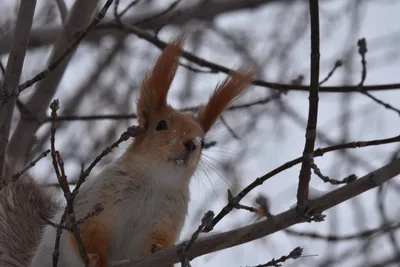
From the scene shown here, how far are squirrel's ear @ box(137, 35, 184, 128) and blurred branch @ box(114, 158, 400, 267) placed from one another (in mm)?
791

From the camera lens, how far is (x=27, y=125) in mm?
2736

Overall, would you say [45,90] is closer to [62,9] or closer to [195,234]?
[62,9]

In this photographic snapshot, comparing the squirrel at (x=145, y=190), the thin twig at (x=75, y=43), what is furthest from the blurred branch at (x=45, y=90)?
the thin twig at (x=75, y=43)

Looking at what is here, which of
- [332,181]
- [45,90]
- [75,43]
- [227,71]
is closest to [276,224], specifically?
[332,181]

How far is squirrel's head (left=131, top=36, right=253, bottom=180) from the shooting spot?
2.21 meters

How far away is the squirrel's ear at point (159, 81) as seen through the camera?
2.28 metres

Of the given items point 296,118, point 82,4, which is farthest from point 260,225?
point 296,118

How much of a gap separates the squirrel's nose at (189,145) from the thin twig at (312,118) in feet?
2.15

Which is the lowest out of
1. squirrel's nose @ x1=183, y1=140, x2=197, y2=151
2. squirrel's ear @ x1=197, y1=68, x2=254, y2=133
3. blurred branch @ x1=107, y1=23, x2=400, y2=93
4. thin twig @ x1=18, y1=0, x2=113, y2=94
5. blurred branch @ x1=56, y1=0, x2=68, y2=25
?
→ squirrel's nose @ x1=183, y1=140, x2=197, y2=151

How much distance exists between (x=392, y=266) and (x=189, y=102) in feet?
8.75

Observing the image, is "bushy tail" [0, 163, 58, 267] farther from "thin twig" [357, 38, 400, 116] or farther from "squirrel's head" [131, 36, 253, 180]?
"thin twig" [357, 38, 400, 116]

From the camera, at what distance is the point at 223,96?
Result: 2.43 metres

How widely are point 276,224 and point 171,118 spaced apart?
0.94m

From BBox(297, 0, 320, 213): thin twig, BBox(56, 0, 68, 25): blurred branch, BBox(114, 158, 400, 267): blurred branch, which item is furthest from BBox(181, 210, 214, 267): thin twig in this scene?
BBox(56, 0, 68, 25): blurred branch
